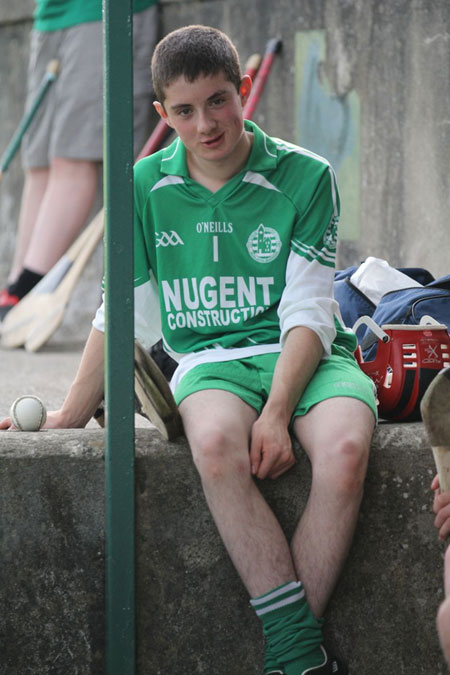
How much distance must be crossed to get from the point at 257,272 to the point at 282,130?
85.1 inches

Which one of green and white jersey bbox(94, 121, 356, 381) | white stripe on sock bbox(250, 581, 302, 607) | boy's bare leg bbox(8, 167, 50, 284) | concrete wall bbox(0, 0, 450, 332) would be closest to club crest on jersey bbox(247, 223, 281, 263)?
green and white jersey bbox(94, 121, 356, 381)

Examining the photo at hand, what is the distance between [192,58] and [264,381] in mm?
672

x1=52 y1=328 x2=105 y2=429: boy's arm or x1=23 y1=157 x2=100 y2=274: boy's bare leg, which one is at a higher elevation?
x1=52 y1=328 x2=105 y2=429: boy's arm

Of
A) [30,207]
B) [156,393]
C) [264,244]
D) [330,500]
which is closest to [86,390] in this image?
[156,393]

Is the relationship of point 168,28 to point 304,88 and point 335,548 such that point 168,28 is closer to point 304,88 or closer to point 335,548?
point 304,88

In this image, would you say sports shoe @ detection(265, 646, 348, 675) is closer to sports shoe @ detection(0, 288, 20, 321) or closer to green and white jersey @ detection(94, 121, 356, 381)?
green and white jersey @ detection(94, 121, 356, 381)

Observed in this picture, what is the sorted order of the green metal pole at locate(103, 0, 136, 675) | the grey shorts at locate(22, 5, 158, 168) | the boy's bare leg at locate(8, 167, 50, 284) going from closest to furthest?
the green metal pole at locate(103, 0, 136, 675) → the grey shorts at locate(22, 5, 158, 168) → the boy's bare leg at locate(8, 167, 50, 284)

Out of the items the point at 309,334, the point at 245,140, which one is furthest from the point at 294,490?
the point at 245,140

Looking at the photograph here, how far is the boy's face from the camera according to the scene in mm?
2191

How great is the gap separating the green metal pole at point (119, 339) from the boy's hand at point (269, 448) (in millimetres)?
235

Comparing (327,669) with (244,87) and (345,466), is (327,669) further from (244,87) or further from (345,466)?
(244,87)

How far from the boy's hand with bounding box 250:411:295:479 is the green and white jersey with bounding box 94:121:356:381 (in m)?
0.23

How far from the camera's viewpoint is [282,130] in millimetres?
4320

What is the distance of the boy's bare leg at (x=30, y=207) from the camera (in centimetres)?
488
